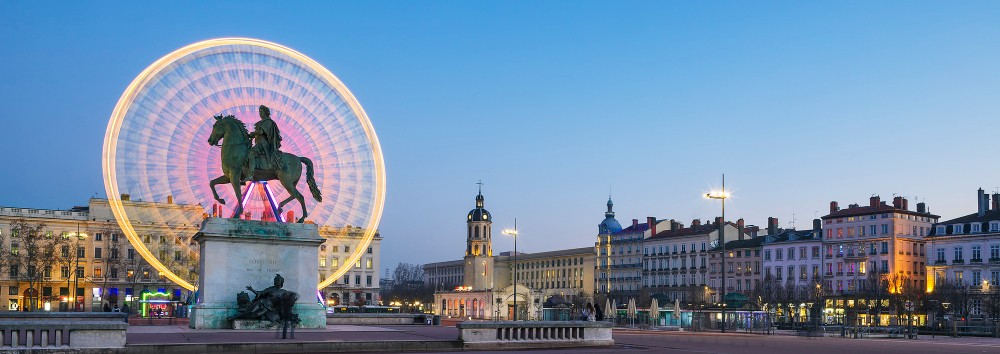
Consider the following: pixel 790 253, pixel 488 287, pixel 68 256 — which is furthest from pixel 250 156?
pixel 488 287

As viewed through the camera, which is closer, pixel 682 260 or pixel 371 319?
pixel 371 319

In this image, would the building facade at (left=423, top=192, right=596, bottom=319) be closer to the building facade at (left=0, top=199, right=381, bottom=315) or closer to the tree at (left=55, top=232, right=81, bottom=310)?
the building facade at (left=0, top=199, right=381, bottom=315)

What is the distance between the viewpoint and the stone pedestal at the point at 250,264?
37.2 m

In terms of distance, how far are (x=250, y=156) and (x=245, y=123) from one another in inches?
292

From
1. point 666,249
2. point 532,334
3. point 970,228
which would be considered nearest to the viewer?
point 532,334

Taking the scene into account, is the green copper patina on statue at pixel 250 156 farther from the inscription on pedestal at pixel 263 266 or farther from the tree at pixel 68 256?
the tree at pixel 68 256

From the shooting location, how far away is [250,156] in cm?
3884

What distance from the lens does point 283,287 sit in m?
38.4

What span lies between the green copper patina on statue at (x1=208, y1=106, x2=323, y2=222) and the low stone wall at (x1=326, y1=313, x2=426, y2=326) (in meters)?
10.5

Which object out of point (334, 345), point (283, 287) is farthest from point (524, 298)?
point (334, 345)

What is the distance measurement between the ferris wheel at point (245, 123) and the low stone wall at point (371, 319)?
2937mm

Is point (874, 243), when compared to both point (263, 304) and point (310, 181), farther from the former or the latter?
point (263, 304)

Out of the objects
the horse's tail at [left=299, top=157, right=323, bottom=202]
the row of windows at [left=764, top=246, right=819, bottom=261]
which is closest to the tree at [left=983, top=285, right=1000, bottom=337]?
the row of windows at [left=764, top=246, right=819, bottom=261]

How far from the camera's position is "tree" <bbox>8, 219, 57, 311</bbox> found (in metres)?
109
